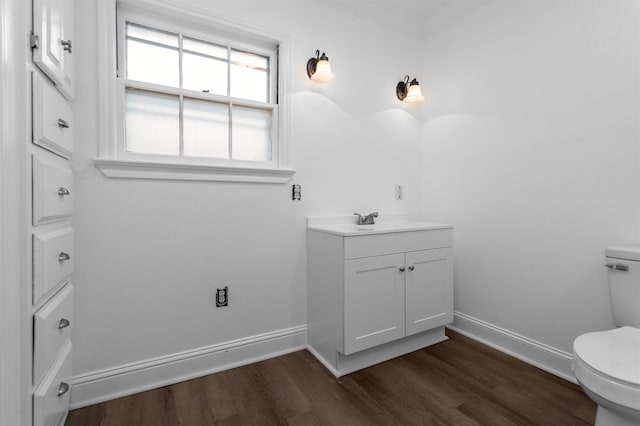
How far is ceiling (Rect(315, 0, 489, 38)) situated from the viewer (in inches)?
87.8

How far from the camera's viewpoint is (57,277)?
1192 mm

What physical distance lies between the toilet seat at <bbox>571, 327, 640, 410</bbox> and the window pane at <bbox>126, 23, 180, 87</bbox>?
7.73ft

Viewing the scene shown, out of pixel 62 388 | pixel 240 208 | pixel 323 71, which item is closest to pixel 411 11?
pixel 323 71

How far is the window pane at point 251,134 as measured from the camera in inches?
76.3

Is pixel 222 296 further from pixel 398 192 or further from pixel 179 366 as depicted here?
pixel 398 192

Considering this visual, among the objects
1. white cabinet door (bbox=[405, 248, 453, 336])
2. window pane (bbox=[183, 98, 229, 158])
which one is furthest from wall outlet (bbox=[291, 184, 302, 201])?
white cabinet door (bbox=[405, 248, 453, 336])

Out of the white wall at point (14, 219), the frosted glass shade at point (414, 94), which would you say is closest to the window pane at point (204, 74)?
the white wall at point (14, 219)

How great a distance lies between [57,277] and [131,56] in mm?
1228

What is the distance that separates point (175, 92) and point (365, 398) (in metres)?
1.99

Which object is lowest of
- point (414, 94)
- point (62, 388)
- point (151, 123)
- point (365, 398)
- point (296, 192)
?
point (365, 398)

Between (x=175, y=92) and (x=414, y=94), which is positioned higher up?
(x=414, y=94)

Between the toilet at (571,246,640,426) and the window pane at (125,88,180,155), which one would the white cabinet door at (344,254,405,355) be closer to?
the toilet at (571,246,640,426)

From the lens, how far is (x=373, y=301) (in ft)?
5.94

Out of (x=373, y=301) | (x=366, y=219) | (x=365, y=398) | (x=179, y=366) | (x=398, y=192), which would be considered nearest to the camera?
(x=365, y=398)
